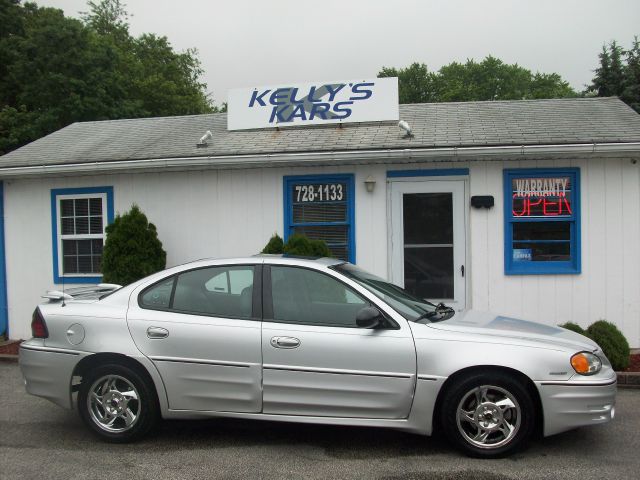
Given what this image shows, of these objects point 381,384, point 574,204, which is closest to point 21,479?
point 381,384

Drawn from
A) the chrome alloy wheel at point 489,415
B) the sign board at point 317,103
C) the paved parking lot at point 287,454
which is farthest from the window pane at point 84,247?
the chrome alloy wheel at point 489,415

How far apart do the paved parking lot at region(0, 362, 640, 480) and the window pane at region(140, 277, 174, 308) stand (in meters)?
1.13

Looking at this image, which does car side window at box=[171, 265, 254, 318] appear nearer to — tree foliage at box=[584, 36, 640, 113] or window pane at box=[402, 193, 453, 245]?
window pane at box=[402, 193, 453, 245]

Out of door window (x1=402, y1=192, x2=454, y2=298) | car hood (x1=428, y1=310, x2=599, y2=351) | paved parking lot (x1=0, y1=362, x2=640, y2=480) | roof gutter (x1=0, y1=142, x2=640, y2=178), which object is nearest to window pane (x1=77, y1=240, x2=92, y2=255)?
roof gutter (x1=0, y1=142, x2=640, y2=178)

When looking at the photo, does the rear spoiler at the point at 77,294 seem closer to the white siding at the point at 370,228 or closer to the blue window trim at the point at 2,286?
the white siding at the point at 370,228

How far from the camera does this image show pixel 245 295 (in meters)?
5.08

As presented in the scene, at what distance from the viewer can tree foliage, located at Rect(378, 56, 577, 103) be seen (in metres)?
45.8

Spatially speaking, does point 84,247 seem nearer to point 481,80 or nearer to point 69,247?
point 69,247

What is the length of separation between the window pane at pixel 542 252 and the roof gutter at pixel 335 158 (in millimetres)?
1261

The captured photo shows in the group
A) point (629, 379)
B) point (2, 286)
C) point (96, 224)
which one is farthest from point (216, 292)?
point (2, 286)

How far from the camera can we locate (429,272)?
352 inches

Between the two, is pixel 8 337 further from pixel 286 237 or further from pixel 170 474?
pixel 170 474

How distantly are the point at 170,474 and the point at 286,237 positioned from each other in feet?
16.8

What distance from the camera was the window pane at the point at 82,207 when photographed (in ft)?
32.6
